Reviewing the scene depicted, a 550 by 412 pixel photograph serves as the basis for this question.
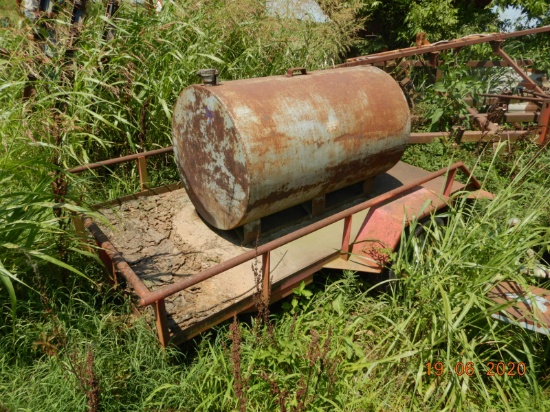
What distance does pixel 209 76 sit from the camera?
3379 millimetres

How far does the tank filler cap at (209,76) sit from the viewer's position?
3.36 meters

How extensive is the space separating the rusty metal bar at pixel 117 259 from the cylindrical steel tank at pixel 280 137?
101 centimetres

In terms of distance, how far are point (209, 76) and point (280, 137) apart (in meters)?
0.75

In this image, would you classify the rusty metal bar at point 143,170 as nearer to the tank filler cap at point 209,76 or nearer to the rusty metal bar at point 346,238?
the tank filler cap at point 209,76

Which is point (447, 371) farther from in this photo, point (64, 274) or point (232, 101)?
point (64, 274)

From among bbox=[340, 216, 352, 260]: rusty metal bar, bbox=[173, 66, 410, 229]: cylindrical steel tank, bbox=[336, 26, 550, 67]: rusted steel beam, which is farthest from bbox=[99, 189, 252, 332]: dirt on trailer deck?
bbox=[336, 26, 550, 67]: rusted steel beam

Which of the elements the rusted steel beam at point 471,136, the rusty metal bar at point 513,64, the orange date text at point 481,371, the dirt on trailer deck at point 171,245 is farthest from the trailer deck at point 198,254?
the rusty metal bar at point 513,64

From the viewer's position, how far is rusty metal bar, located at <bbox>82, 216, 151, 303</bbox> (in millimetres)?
2418

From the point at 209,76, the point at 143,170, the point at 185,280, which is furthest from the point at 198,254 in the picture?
the point at 209,76

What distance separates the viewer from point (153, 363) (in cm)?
272

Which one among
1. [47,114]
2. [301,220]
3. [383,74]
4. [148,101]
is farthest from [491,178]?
[47,114]

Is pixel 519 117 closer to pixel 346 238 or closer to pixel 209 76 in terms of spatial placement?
pixel 346 238

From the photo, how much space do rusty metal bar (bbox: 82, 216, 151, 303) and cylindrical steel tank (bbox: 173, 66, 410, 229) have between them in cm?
101

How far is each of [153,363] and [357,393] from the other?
1334 millimetres
